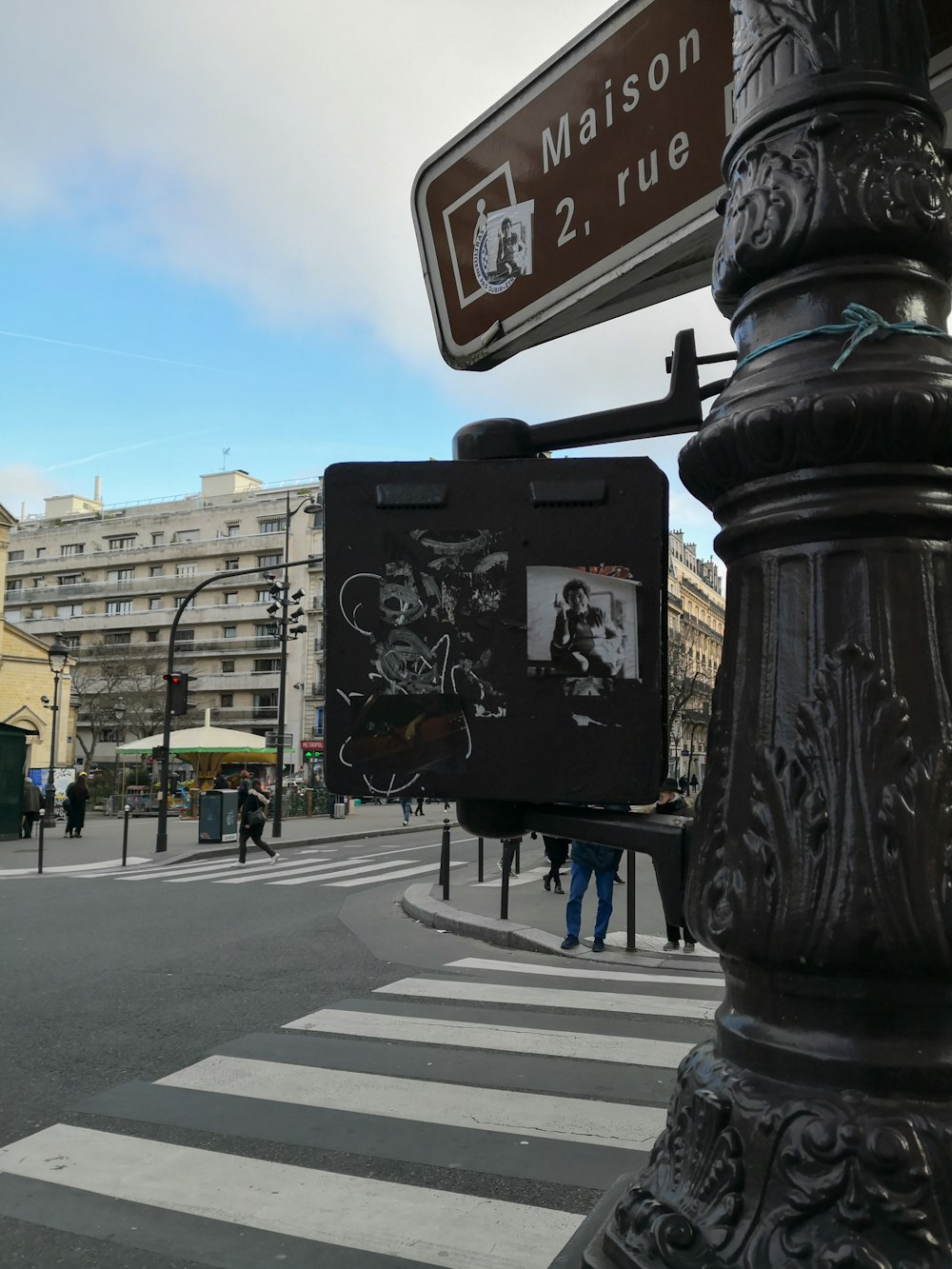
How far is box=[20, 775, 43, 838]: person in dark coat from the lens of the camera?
25109mm

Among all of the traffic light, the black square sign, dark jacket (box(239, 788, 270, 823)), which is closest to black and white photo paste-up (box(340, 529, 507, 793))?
the black square sign

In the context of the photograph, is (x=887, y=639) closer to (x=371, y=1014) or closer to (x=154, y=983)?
(x=371, y=1014)

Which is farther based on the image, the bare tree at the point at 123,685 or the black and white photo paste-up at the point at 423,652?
the bare tree at the point at 123,685

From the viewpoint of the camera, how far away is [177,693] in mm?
21422

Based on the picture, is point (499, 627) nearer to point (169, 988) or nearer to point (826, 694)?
point (826, 694)

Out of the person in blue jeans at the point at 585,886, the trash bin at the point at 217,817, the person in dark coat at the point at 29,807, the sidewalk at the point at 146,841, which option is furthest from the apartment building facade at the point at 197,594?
the person in blue jeans at the point at 585,886

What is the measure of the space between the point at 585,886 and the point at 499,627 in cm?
827

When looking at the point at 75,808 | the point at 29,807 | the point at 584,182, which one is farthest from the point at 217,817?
the point at 584,182

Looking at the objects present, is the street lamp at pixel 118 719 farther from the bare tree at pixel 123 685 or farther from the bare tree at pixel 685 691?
the bare tree at pixel 685 691

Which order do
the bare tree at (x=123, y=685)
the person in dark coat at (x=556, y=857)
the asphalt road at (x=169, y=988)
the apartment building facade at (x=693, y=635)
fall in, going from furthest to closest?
the apartment building facade at (x=693, y=635) → the bare tree at (x=123, y=685) → the person in dark coat at (x=556, y=857) → the asphalt road at (x=169, y=988)

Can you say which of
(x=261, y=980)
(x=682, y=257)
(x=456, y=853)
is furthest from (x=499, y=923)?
(x=456, y=853)

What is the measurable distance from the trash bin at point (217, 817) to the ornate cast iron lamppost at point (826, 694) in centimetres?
2236

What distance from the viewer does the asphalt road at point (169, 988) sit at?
389cm

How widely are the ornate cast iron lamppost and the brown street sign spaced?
413 mm
